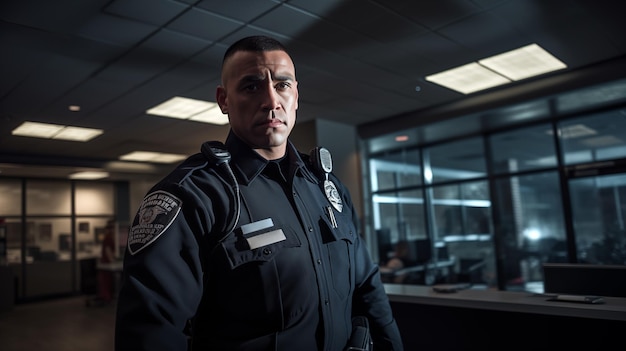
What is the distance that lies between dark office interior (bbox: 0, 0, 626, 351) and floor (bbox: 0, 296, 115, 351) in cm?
5

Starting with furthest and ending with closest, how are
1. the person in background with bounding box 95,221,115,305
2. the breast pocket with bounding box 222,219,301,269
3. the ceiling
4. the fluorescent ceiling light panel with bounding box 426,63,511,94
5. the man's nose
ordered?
1. the person in background with bounding box 95,221,115,305
2. the fluorescent ceiling light panel with bounding box 426,63,511,94
3. the ceiling
4. the man's nose
5. the breast pocket with bounding box 222,219,301,269

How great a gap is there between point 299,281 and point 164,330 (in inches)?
12.2

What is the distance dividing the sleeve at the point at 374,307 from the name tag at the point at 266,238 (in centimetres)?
36

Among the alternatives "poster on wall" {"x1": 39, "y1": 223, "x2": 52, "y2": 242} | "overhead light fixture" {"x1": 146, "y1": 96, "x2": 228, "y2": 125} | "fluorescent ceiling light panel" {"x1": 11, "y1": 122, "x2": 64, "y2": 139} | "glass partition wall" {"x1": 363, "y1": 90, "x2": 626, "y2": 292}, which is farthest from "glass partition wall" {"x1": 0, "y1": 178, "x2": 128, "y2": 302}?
"glass partition wall" {"x1": 363, "y1": 90, "x2": 626, "y2": 292}

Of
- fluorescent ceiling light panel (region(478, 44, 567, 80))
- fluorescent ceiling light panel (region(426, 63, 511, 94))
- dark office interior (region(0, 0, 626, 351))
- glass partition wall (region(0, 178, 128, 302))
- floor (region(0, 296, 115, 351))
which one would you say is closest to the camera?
dark office interior (region(0, 0, 626, 351))

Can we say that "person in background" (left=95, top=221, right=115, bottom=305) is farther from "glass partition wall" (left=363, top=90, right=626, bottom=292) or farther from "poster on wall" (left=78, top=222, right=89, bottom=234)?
"glass partition wall" (left=363, top=90, right=626, bottom=292)

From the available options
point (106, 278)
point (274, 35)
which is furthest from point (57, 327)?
point (274, 35)

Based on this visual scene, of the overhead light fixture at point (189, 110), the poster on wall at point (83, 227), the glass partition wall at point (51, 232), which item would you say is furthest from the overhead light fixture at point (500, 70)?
the poster on wall at point (83, 227)

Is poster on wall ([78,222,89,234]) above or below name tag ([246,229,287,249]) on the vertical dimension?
above

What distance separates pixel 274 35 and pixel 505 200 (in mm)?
4961

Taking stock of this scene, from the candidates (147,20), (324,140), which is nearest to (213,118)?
(324,140)

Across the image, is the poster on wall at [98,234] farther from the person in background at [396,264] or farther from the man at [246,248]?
the man at [246,248]

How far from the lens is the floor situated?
16.2 ft

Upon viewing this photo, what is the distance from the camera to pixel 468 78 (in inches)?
194
